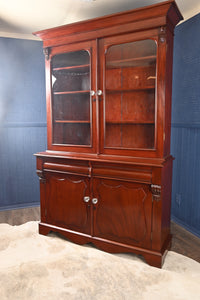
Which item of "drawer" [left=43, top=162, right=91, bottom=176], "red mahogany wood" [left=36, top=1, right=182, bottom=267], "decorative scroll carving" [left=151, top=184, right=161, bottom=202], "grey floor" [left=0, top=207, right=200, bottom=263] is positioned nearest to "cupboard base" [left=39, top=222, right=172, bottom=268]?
"red mahogany wood" [left=36, top=1, right=182, bottom=267]

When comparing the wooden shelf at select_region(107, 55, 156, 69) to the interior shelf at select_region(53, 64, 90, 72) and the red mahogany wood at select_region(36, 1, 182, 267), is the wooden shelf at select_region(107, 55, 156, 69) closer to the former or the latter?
the red mahogany wood at select_region(36, 1, 182, 267)

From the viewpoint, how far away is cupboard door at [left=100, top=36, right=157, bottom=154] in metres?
2.01

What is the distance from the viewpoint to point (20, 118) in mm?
3188

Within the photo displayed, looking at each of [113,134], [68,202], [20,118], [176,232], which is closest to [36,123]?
[20,118]

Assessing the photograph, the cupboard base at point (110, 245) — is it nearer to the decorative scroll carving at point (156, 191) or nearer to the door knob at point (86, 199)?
the door knob at point (86, 199)

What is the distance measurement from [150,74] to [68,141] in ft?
3.19

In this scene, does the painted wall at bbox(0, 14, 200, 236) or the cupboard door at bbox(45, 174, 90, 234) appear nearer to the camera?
the cupboard door at bbox(45, 174, 90, 234)

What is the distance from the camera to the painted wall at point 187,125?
96.4 inches

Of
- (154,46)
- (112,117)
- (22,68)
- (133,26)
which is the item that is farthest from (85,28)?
(22,68)

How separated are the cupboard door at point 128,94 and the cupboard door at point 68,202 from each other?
44cm

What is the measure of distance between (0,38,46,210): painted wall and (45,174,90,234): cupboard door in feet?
3.06

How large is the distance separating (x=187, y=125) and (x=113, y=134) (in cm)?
88

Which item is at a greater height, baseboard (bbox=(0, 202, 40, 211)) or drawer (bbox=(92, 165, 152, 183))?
drawer (bbox=(92, 165, 152, 183))

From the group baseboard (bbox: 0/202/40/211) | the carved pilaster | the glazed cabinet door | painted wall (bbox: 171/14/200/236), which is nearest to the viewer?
the carved pilaster
